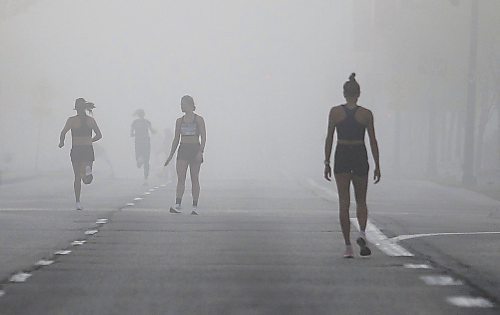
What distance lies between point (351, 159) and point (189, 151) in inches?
348

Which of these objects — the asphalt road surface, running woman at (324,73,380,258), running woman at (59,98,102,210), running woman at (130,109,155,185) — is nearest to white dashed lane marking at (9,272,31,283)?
the asphalt road surface

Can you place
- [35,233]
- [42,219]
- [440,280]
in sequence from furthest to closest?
[42,219]
[35,233]
[440,280]

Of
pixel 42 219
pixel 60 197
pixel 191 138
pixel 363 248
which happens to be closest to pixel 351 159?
pixel 363 248

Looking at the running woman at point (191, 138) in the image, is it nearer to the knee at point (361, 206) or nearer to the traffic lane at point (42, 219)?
the traffic lane at point (42, 219)

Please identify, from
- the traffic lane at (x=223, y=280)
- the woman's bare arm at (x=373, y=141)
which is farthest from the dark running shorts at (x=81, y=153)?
the woman's bare arm at (x=373, y=141)

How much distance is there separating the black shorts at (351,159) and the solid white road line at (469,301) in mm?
4177

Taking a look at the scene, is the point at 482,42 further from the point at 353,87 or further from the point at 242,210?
the point at 353,87

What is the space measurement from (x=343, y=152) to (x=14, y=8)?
35.9 m

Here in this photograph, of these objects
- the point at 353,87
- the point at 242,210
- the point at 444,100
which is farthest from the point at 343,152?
the point at 444,100

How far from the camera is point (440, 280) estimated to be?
38.8ft

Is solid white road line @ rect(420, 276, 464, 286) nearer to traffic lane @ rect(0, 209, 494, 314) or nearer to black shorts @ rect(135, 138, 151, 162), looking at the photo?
traffic lane @ rect(0, 209, 494, 314)

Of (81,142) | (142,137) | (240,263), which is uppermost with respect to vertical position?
(142,137)

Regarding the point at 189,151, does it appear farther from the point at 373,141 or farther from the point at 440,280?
the point at 440,280

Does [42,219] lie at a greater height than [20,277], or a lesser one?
greater
